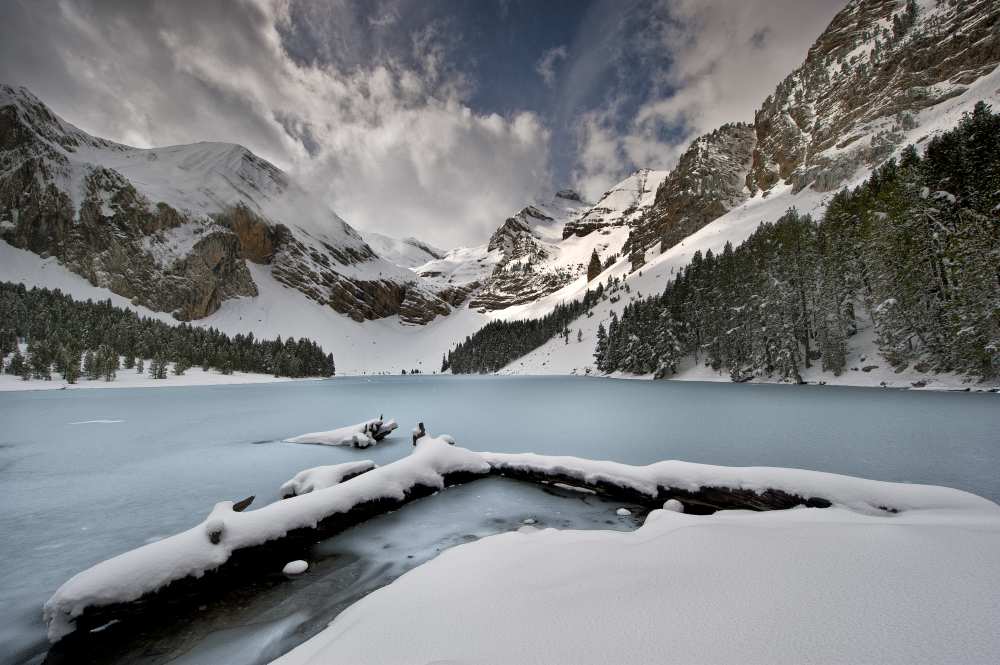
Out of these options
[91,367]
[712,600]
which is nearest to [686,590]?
[712,600]

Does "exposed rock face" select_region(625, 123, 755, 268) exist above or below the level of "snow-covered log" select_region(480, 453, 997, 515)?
above

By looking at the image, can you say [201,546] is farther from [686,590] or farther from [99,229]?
[99,229]

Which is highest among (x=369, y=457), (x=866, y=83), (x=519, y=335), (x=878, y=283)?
(x=866, y=83)

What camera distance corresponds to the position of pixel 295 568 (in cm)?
664

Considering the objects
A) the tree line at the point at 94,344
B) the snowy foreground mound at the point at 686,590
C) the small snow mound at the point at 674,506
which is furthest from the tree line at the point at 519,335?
the snowy foreground mound at the point at 686,590

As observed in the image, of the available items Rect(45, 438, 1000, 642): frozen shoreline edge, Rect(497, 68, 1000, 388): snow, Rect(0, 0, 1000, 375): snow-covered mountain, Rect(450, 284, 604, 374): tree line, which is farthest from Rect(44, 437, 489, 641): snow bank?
Rect(450, 284, 604, 374): tree line

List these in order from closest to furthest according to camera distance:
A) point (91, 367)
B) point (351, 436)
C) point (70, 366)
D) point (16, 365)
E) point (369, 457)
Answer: point (369, 457) < point (351, 436) < point (16, 365) < point (70, 366) < point (91, 367)

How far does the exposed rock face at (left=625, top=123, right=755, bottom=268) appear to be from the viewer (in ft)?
523

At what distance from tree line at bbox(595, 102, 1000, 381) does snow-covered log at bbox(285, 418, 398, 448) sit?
126 feet

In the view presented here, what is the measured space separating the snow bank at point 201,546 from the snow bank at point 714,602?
3388 mm

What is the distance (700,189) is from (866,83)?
201 feet

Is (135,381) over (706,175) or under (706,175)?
under

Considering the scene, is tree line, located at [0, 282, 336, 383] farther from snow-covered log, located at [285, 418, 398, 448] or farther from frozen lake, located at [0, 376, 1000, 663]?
snow-covered log, located at [285, 418, 398, 448]

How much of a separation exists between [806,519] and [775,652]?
4106 mm
